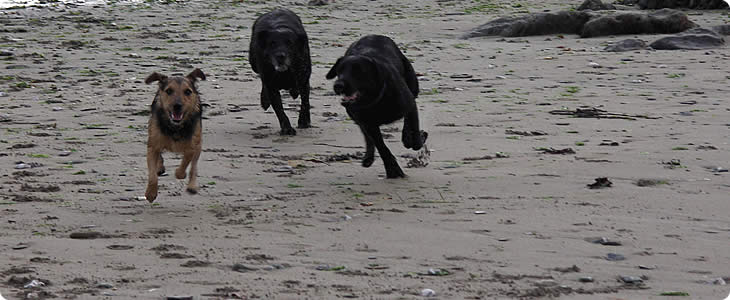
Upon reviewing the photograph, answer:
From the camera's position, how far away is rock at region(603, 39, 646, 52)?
14.6m

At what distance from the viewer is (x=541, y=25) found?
1688cm

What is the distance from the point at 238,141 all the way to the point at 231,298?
15.2 feet

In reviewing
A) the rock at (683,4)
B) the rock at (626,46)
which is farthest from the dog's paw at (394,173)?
the rock at (683,4)

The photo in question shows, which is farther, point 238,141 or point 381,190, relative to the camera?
point 238,141

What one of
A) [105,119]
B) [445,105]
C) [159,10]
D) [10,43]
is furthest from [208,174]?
[159,10]

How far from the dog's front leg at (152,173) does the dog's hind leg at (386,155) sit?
1.68 m

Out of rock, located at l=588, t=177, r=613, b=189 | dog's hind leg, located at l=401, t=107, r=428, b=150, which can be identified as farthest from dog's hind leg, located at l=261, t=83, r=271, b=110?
rock, located at l=588, t=177, r=613, b=189

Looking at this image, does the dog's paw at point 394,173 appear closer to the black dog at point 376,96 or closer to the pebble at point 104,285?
the black dog at point 376,96

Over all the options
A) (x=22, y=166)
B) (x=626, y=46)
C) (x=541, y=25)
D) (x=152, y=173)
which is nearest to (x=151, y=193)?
(x=152, y=173)

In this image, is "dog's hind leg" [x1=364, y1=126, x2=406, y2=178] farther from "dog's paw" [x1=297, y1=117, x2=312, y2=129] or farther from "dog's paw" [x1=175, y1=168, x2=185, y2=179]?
"dog's paw" [x1=297, y1=117, x2=312, y2=129]

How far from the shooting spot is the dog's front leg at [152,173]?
6.89m

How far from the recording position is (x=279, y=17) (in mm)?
10641

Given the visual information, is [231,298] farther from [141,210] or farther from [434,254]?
[141,210]

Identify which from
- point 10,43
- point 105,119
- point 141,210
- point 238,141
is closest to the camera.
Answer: point 141,210
